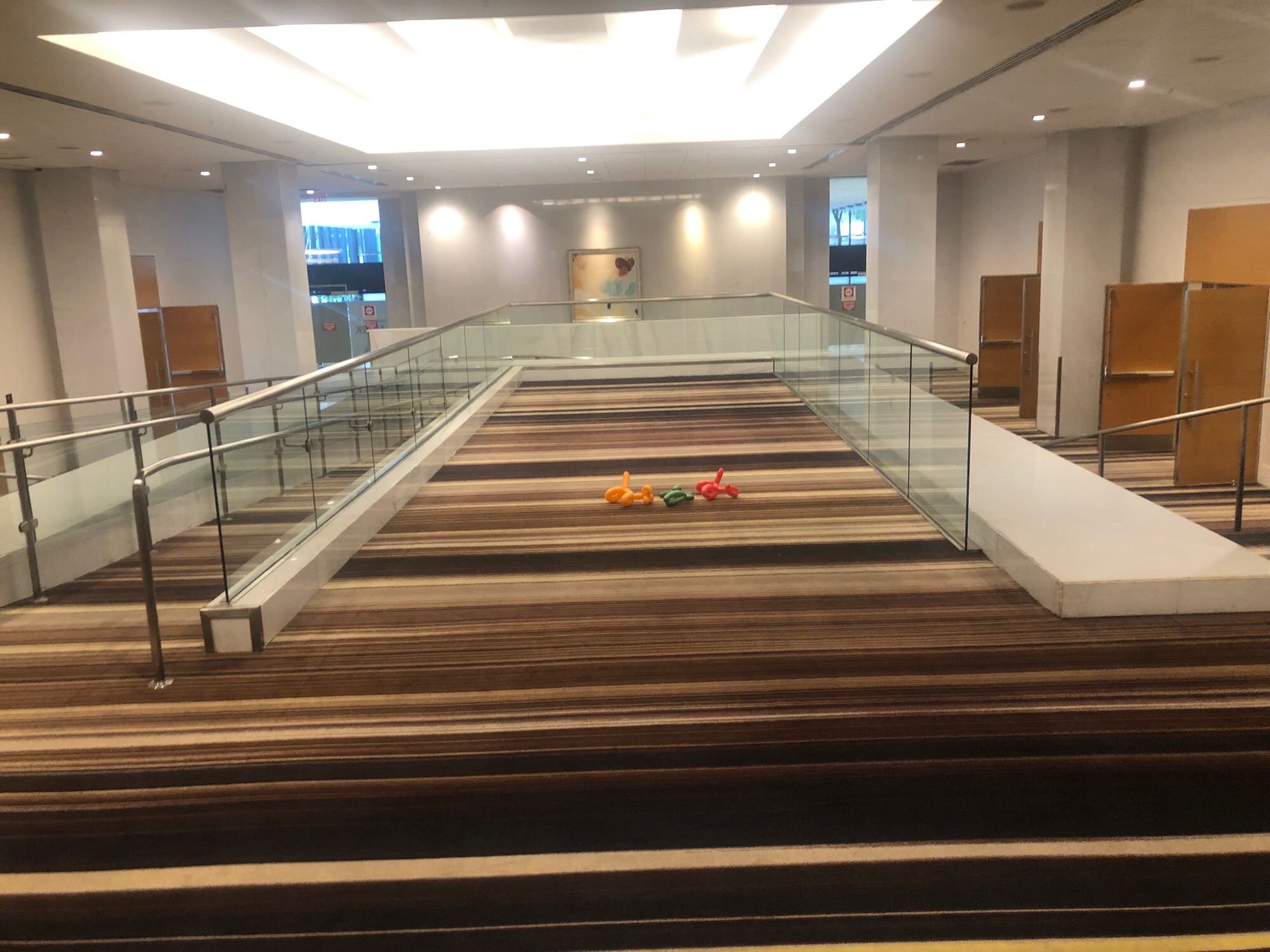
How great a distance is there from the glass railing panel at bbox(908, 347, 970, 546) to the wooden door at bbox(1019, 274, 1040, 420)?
909 cm

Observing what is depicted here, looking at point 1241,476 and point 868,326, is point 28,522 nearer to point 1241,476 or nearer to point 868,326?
point 868,326

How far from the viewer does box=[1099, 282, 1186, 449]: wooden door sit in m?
11.8

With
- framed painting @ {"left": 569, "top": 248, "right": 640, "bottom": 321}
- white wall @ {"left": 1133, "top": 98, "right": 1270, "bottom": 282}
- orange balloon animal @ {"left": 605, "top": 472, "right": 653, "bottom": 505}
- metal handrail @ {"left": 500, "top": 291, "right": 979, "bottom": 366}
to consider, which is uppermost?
white wall @ {"left": 1133, "top": 98, "right": 1270, "bottom": 282}

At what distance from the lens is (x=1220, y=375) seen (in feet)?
33.6

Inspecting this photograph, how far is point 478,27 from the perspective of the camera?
9141 millimetres

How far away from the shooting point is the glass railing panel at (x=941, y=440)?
16.9 feet

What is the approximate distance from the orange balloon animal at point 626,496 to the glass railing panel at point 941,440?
171 centimetres

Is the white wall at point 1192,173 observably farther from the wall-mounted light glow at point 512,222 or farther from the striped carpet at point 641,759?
the wall-mounted light glow at point 512,222

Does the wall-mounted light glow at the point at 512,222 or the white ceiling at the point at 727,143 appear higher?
the white ceiling at the point at 727,143

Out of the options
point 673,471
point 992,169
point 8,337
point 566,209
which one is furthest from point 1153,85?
point 8,337

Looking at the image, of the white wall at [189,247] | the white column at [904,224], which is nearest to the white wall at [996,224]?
the white column at [904,224]

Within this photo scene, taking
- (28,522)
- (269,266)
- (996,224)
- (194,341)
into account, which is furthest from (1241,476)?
(194,341)

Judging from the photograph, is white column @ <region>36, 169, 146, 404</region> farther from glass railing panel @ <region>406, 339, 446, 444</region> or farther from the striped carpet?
the striped carpet

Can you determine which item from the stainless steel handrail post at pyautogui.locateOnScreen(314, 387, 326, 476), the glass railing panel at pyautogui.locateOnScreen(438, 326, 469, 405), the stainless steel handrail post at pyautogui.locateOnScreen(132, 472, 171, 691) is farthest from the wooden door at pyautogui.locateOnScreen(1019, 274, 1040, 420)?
the stainless steel handrail post at pyautogui.locateOnScreen(132, 472, 171, 691)
